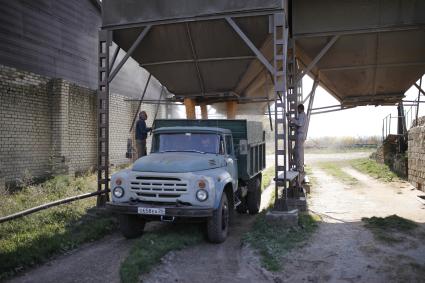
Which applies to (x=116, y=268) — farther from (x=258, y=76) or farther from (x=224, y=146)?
(x=258, y=76)

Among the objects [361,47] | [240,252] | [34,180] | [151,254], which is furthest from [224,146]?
[34,180]

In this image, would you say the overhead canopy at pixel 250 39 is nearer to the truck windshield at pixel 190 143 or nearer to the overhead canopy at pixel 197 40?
the overhead canopy at pixel 197 40

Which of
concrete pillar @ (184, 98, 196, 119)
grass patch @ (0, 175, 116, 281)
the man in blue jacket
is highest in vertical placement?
concrete pillar @ (184, 98, 196, 119)

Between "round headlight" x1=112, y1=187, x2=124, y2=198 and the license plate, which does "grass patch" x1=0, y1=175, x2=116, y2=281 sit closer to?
"round headlight" x1=112, y1=187, x2=124, y2=198

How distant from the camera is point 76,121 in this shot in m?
14.6

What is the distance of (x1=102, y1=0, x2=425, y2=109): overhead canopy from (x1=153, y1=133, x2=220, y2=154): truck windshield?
10.1 feet

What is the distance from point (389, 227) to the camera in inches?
315

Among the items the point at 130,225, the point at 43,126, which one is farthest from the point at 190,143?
the point at 43,126

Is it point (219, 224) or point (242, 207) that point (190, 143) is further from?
point (242, 207)

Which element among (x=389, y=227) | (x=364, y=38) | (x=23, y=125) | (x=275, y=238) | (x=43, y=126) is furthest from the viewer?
(x=43, y=126)

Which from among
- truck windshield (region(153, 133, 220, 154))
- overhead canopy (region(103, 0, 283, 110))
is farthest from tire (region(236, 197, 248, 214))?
overhead canopy (region(103, 0, 283, 110))

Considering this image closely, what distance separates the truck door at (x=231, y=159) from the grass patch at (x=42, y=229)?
2.66 metres

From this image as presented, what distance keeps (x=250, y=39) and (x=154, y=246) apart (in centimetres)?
588

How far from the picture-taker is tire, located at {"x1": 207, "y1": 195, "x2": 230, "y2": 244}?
6.82 m
